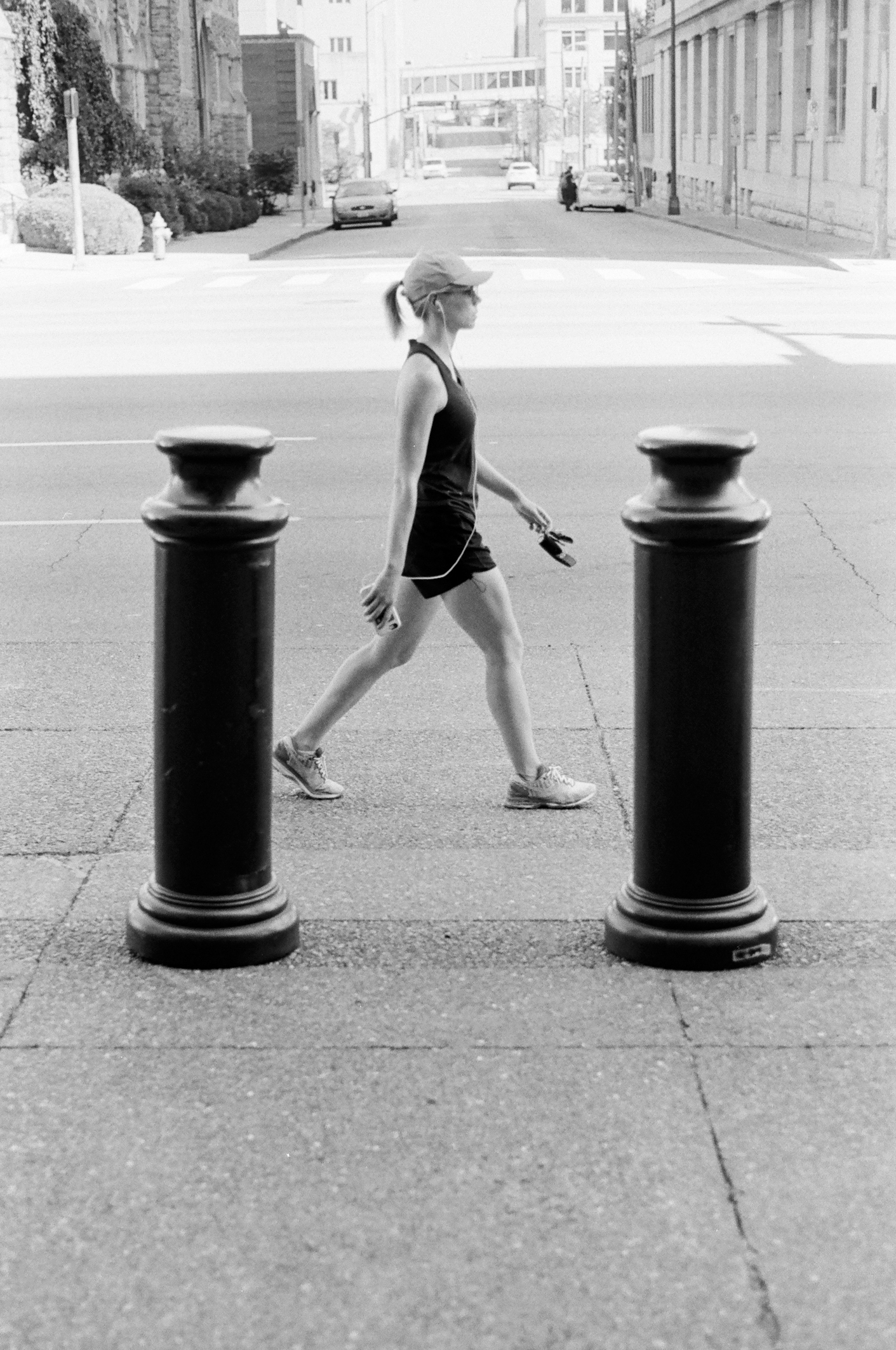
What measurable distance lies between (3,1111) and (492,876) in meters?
1.68

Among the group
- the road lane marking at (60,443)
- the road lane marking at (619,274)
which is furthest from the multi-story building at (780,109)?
the road lane marking at (60,443)

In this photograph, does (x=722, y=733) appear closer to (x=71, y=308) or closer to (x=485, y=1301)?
(x=485, y=1301)

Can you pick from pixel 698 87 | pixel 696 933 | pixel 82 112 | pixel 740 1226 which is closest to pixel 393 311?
pixel 696 933

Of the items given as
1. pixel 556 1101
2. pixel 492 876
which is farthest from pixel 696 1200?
pixel 492 876

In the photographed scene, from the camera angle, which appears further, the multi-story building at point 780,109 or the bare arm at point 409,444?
the multi-story building at point 780,109

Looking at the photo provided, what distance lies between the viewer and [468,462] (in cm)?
546

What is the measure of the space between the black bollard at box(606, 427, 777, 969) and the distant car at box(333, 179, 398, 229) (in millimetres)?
52746

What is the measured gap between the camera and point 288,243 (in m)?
46.0

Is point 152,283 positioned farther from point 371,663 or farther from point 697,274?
point 371,663

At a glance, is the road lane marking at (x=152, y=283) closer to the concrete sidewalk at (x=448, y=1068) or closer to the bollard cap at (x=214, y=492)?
the concrete sidewalk at (x=448, y=1068)

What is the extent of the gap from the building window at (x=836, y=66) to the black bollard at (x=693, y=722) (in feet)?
145

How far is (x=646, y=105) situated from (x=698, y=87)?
22.5 meters

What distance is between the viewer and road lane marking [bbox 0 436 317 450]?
42.6ft

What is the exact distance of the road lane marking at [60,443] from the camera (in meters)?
13.0
